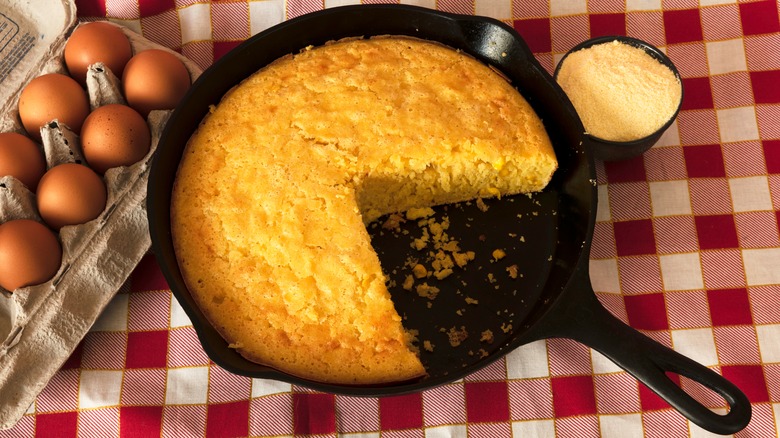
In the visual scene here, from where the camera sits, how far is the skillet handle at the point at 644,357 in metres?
2.02

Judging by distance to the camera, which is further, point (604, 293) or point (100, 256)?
point (604, 293)

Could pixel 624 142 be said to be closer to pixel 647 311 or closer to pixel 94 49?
pixel 647 311

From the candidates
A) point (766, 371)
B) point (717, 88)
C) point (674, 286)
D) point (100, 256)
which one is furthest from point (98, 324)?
point (717, 88)

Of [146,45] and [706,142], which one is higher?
[146,45]

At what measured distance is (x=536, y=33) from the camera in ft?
10.1

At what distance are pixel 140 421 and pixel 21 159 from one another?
3.47ft

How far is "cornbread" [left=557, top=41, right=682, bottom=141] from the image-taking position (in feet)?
8.78

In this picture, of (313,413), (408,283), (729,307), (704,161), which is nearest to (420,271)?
(408,283)

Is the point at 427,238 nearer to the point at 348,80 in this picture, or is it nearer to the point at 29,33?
the point at 348,80

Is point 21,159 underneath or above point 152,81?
underneath

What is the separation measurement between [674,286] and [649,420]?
1.77 ft

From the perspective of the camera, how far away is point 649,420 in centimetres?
246

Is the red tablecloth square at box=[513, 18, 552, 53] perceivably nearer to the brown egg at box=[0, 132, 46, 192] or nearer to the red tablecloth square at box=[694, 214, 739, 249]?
the red tablecloth square at box=[694, 214, 739, 249]

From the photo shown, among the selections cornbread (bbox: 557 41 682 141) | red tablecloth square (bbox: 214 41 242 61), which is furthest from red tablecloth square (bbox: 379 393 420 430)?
red tablecloth square (bbox: 214 41 242 61)
